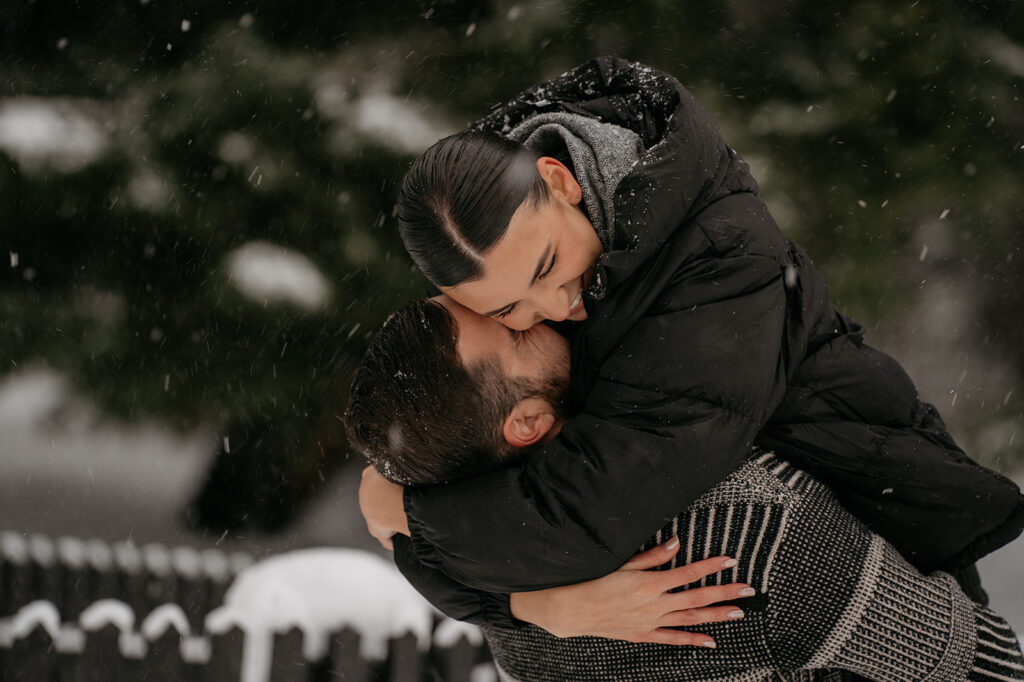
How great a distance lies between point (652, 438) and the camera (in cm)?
141

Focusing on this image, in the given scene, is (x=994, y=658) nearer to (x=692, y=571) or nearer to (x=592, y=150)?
(x=692, y=571)

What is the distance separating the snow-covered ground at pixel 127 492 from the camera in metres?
2.86

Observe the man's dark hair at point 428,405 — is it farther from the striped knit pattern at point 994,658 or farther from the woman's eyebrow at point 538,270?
the striped knit pattern at point 994,658

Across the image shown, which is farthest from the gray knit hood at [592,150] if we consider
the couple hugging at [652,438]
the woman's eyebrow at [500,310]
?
the woman's eyebrow at [500,310]

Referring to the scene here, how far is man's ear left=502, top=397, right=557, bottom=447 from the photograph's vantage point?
5.18ft

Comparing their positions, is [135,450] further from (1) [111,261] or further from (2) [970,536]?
(2) [970,536]

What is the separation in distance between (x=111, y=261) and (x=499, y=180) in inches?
72.2

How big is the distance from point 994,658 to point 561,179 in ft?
3.73

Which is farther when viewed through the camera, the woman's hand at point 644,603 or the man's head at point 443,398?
the man's head at point 443,398

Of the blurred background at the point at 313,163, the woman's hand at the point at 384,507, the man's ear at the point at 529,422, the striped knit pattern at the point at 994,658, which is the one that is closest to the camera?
the striped knit pattern at the point at 994,658

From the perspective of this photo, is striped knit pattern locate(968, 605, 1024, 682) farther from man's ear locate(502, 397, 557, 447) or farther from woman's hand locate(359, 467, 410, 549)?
woman's hand locate(359, 467, 410, 549)

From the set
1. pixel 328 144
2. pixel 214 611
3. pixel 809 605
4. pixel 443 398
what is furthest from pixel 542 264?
pixel 214 611

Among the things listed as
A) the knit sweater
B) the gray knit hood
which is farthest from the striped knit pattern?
the gray knit hood

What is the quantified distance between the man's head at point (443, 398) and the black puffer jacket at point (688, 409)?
0.06 meters
